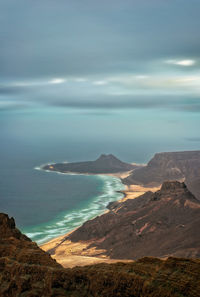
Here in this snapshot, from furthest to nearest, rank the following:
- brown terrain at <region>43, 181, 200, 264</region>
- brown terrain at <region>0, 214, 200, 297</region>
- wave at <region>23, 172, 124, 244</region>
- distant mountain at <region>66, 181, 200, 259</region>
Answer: wave at <region>23, 172, 124, 244</region> < brown terrain at <region>43, 181, 200, 264</region> < distant mountain at <region>66, 181, 200, 259</region> < brown terrain at <region>0, 214, 200, 297</region>

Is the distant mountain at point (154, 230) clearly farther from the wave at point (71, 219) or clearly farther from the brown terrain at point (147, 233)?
the wave at point (71, 219)

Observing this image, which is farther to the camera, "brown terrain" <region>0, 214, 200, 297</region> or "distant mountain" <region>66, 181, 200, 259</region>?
"distant mountain" <region>66, 181, 200, 259</region>

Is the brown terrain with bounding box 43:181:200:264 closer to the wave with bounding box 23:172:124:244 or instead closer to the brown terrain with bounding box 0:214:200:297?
the wave with bounding box 23:172:124:244

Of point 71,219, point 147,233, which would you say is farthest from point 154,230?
point 71,219

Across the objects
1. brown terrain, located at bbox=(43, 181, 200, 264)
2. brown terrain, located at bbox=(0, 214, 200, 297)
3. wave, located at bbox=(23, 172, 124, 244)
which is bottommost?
wave, located at bbox=(23, 172, 124, 244)

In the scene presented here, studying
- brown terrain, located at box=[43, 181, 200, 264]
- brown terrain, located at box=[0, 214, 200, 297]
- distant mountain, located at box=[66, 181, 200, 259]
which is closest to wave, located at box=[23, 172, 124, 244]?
brown terrain, located at box=[43, 181, 200, 264]

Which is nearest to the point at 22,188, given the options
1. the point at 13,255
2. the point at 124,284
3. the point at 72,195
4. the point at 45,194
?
the point at 45,194

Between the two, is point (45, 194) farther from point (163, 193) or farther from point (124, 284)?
point (124, 284)
